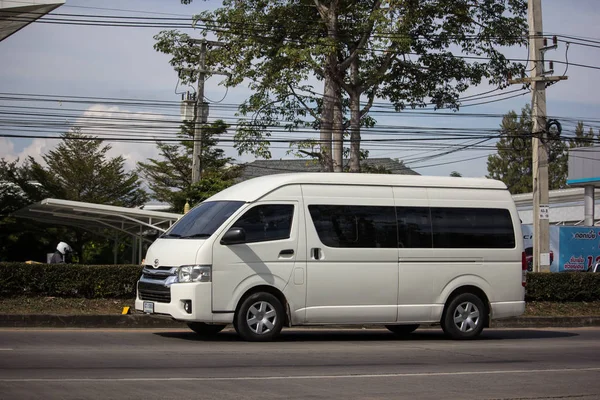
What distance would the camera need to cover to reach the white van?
12.5m

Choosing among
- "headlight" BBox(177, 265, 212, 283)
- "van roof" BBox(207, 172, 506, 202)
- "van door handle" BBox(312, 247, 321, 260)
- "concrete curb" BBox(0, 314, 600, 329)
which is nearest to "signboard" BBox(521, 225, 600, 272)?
"concrete curb" BBox(0, 314, 600, 329)

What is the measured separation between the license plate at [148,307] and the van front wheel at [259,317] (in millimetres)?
1310

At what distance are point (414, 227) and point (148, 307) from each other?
461 centimetres

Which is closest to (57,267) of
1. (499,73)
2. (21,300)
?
(21,300)

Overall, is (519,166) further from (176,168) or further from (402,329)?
(402,329)

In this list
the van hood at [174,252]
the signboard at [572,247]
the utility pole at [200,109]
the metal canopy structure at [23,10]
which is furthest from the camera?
the signboard at [572,247]

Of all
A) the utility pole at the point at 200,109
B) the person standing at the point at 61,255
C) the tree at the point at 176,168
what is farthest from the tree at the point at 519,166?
the person standing at the point at 61,255

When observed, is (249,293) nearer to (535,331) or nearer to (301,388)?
(301,388)

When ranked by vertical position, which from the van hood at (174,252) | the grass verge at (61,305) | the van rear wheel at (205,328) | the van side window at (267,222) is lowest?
the van rear wheel at (205,328)

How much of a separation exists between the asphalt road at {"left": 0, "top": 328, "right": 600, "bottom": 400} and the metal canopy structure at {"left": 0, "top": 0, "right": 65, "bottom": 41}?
1223 centimetres

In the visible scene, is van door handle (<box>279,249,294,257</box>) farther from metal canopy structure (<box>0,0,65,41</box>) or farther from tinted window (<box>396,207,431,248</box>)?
metal canopy structure (<box>0,0,65,41</box>)

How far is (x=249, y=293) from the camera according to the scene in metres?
12.7

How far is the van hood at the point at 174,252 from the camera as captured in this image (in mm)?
12344

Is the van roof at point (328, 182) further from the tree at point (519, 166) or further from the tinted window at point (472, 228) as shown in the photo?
the tree at point (519, 166)
